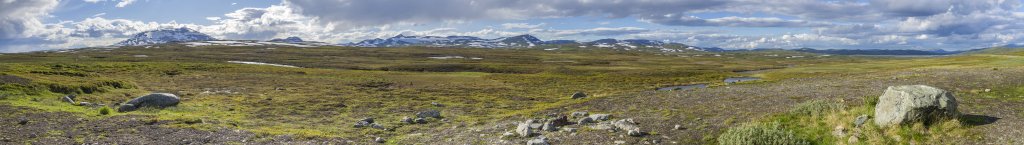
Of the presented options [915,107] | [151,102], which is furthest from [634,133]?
[151,102]

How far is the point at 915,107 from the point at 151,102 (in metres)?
41.5

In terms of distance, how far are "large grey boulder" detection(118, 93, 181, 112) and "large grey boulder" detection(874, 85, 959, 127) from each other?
39.7m

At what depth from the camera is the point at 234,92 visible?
57.1m

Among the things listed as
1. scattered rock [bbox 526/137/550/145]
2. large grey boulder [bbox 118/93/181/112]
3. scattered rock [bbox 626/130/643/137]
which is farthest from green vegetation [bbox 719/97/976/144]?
large grey boulder [bbox 118/93/181/112]

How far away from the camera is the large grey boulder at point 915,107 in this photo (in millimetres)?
20156

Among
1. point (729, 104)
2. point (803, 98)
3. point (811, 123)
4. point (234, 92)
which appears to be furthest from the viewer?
point (234, 92)

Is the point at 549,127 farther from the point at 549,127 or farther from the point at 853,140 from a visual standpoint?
the point at 853,140

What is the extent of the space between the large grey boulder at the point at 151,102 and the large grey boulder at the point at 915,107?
39720 millimetres

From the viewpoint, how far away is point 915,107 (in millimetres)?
20094

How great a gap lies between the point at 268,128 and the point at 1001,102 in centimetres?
3652

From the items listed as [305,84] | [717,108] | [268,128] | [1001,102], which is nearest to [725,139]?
[717,108]

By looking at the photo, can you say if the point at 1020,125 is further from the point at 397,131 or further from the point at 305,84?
the point at 305,84

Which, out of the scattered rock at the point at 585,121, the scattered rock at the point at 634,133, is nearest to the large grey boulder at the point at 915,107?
the scattered rock at the point at 634,133

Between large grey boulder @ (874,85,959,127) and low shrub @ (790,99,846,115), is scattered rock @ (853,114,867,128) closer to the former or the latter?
large grey boulder @ (874,85,959,127)
